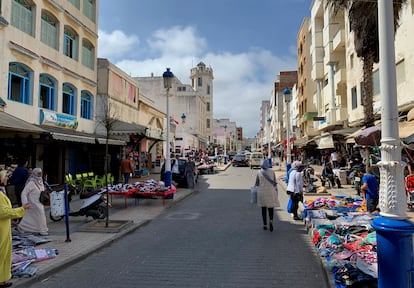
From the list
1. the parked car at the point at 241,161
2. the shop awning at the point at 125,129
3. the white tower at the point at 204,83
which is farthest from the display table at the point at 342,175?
the white tower at the point at 204,83

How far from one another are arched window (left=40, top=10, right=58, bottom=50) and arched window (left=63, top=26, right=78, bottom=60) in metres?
0.88

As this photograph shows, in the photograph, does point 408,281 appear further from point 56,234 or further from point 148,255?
point 56,234

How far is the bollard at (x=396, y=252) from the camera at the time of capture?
328cm

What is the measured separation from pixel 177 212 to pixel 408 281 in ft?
28.9

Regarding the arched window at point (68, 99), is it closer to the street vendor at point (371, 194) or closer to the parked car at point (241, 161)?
the street vendor at point (371, 194)

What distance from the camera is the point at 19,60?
548 inches

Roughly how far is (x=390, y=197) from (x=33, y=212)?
7.48 m

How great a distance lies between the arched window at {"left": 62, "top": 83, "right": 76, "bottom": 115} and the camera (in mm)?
17922

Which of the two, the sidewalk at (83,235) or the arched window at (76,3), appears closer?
the sidewalk at (83,235)

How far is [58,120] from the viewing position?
16453 mm

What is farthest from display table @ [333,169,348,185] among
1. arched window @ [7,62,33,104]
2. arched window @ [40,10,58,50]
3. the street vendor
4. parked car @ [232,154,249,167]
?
parked car @ [232,154,249,167]

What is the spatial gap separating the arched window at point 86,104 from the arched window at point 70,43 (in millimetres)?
2266

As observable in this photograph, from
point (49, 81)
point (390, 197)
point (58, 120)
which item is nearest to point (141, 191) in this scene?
point (58, 120)

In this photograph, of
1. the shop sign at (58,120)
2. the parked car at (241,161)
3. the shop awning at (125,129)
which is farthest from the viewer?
the parked car at (241,161)
